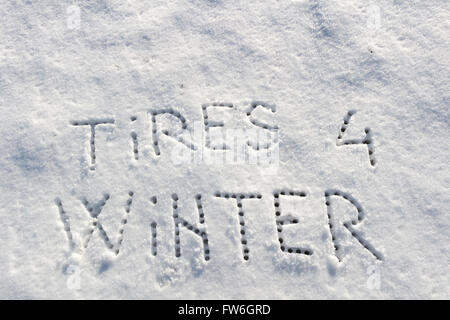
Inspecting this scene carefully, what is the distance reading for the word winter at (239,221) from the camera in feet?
9.29

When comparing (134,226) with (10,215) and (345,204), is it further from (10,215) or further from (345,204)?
(345,204)

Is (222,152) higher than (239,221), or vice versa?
(222,152)

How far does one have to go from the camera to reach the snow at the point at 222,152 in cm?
280

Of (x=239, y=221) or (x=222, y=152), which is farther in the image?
(x=222, y=152)

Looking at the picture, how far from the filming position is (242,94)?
3.13 m

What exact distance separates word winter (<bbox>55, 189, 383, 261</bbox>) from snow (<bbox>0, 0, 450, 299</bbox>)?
0.02 meters

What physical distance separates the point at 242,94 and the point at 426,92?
3.66 ft

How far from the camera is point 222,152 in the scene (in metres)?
3.02

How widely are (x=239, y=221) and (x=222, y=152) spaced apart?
1.41 feet

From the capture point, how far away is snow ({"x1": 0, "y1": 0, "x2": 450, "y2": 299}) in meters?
2.80

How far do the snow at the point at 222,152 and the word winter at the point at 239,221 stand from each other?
0.02m
